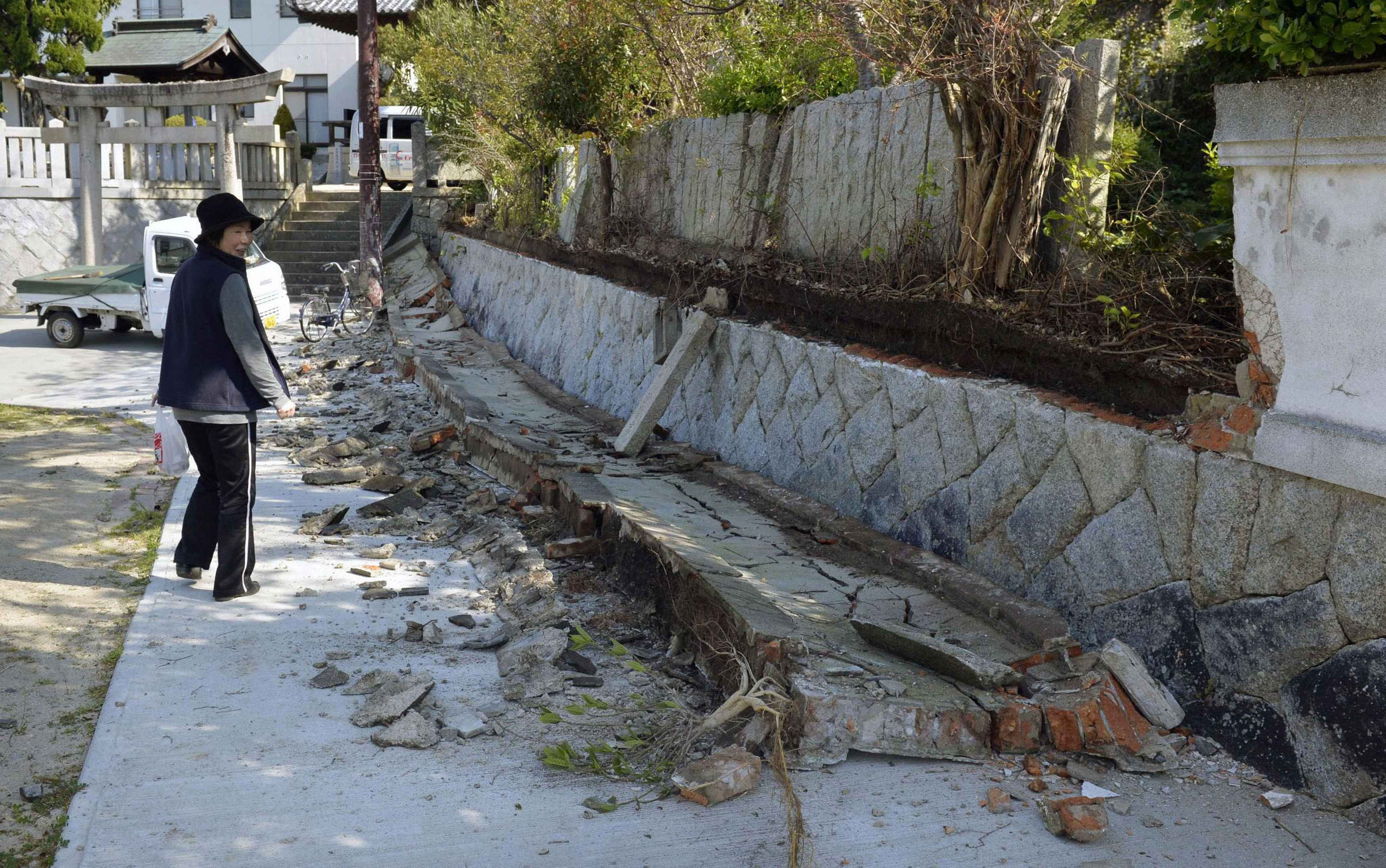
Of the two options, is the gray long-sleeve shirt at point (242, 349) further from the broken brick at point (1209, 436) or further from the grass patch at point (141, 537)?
the broken brick at point (1209, 436)

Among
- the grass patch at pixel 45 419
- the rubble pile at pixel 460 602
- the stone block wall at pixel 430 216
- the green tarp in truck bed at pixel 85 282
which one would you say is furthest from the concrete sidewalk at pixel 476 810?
the stone block wall at pixel 430 216

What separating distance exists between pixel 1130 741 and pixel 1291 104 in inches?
81.2

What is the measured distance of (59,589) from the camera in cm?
563

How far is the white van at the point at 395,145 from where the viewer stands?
27.5 metres

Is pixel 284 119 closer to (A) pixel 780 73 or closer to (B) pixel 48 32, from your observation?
(B) pixel 48 32

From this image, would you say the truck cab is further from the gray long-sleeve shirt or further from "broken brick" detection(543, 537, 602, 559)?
"broken brick" detection(543, 537, 602, 559)

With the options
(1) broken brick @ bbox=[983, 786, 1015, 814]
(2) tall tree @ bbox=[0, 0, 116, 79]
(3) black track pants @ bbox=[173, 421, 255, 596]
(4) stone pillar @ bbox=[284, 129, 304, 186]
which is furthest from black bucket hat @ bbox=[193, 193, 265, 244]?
(2) tall tree @ bbox=[0, 0, 116, 79]

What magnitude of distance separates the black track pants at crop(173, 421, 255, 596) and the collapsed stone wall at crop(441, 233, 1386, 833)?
2.87m

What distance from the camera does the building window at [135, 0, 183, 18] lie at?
3888 cm

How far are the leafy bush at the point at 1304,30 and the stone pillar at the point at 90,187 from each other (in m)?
20.3

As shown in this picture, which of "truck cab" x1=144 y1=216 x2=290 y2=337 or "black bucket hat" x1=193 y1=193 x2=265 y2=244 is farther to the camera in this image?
"truck cab" x1=144 y1=216 x2=290 y2=337

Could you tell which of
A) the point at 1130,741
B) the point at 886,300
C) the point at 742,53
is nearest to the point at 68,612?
the point at 886,300

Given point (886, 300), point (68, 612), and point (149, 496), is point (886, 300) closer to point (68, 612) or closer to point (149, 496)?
point (68, 612)

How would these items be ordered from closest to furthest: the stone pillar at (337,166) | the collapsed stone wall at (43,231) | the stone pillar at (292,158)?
the collapsed stone wall at (43,231) < the stone pillar at (292,158) < the stone pillar at (337,166)
